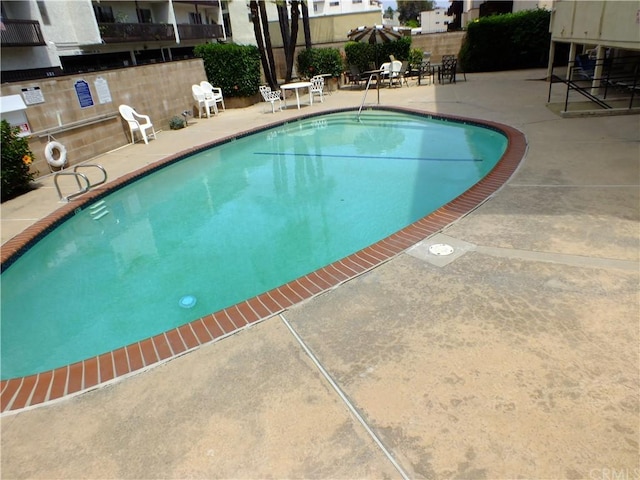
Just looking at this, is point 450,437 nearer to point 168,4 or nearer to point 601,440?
point 601,440

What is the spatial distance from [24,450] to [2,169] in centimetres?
645

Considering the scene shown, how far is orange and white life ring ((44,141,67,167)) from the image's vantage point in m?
8.02

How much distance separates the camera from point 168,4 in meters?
28.8

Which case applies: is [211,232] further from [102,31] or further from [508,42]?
[102,31]

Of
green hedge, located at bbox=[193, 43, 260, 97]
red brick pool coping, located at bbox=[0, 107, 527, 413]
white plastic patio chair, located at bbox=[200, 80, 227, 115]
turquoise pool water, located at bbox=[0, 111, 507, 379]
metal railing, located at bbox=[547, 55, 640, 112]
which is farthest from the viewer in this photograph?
green hedge, located at bbox=[193, 43, 260, 97]

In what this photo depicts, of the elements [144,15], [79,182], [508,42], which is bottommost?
[79,182]

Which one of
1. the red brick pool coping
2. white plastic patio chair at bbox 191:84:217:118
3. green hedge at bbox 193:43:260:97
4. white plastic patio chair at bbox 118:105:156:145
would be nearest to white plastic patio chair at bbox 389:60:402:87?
green hedge at bbox 193:43:260:97

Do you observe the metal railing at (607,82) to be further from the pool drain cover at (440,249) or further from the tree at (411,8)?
the tree at (411,8)

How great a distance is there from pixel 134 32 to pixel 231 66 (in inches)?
620

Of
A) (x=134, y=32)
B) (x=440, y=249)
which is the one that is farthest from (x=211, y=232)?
(x=134, y=32)

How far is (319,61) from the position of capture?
17.0 metres

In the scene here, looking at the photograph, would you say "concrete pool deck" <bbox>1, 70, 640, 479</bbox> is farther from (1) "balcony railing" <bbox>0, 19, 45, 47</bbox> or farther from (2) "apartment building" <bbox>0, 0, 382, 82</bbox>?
(1) "balcony railing" <bbox>0, 19, 45, 47</bbox>

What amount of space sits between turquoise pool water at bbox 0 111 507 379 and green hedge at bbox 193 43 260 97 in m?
5.94

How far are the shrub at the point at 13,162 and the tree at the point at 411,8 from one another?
95.9 m
